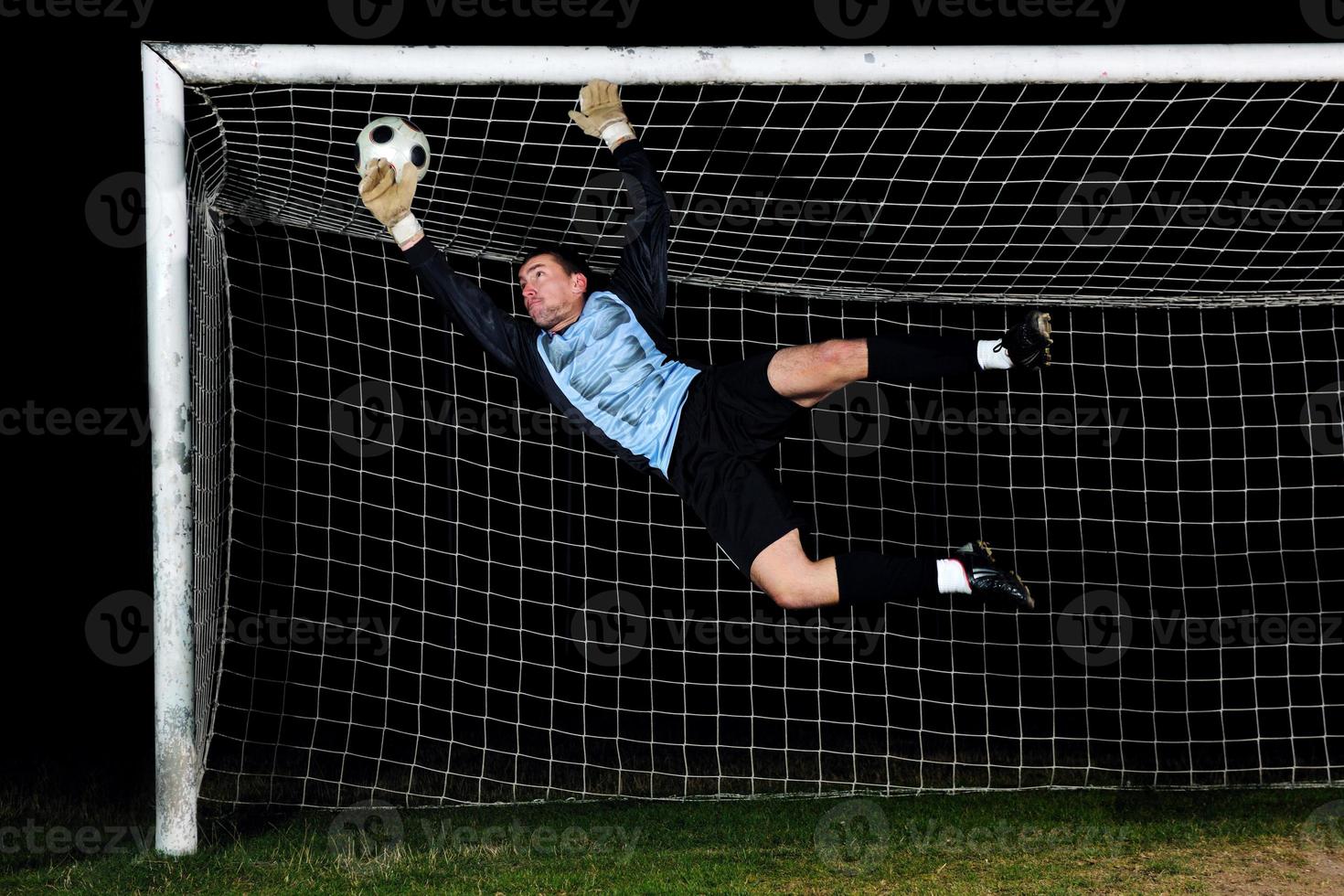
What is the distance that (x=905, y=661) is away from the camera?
30.4 ft

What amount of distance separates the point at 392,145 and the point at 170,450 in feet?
4.26

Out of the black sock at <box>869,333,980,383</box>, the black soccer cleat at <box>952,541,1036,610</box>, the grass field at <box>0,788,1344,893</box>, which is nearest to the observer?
the black sock at <box>869,333,980,383</box>

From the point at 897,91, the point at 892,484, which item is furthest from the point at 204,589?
the point at 892,484

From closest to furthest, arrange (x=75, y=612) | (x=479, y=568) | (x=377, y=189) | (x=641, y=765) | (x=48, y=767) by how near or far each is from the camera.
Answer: (x=377, y=189), (x=48, y=767), (x=641, y=765), (x=75, y=612), (x=479, y=568)

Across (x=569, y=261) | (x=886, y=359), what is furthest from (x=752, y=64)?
(x=886, y=359)

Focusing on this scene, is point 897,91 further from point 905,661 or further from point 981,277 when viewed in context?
point 905,661

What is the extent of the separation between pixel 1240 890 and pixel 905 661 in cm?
512

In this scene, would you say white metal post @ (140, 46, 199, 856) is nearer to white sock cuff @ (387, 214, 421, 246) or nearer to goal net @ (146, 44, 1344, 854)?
goal net @ (146, 44, 1344, 854)

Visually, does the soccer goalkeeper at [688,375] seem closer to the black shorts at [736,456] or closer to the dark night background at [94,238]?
the black shorts at [736,456]

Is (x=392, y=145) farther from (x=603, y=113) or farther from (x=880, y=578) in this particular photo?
(x=880, y=578)

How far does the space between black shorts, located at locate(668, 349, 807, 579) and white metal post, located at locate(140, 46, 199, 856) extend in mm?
1719

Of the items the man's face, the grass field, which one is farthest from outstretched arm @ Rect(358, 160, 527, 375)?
the grass field

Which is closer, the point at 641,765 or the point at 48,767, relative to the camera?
the point at 48,767

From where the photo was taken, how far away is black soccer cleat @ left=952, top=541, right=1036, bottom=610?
12.0ft
